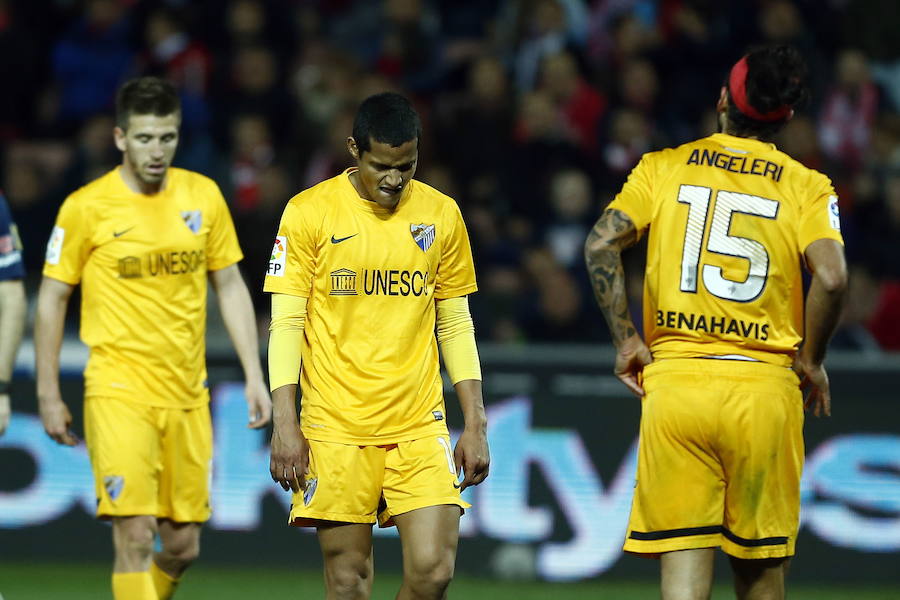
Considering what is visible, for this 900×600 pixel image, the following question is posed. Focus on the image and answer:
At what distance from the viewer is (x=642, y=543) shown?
5848 mm

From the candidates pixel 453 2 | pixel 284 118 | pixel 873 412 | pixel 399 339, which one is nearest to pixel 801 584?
pixel 873 412

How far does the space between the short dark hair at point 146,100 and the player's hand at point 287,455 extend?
1999mm

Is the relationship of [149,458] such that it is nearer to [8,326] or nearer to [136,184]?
[8,326]

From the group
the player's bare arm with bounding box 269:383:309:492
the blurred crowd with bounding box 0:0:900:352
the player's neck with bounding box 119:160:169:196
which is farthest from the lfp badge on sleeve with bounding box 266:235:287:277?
the blurred crowd with bounding box 0:0:900:352

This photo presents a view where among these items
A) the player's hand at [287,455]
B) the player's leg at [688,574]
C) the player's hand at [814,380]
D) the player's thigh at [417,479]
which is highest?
the player's hand at [814,380]

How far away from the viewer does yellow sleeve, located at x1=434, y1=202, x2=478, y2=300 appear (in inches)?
239

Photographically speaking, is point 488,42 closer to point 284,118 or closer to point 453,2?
point 453,2

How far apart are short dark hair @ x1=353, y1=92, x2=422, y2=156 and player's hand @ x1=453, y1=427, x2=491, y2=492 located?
1.20 m

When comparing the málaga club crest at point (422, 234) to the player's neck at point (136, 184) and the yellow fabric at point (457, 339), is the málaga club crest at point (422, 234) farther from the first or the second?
the player's neck at point (136, 184)

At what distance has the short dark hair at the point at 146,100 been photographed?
694 centimetres

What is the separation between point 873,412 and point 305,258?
4.71 metres

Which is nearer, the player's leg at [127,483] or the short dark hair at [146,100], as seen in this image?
the player's leg at [127,483]

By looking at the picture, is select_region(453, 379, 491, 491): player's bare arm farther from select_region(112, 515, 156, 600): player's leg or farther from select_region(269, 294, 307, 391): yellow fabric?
select_region(112, 515, 156, 600): player's leg

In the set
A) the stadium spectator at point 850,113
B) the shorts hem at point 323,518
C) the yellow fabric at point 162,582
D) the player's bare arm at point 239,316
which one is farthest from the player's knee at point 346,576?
the stadium spectator at point 850,113
